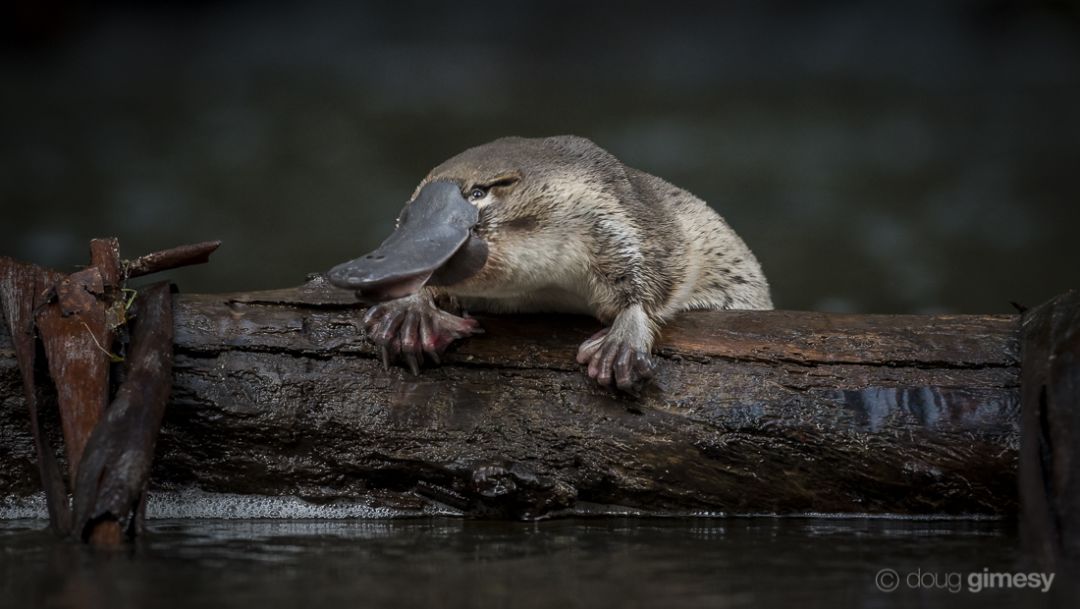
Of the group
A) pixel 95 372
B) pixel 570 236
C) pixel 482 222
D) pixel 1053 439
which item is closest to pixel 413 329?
pixel 482 222

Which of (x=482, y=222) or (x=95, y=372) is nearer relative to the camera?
(x=95, y=372)

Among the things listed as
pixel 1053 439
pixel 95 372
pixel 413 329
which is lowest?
pixel 1053 439

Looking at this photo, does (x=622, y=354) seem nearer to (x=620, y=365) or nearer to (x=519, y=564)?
(x=620, y=365)

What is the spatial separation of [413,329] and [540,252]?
387mm

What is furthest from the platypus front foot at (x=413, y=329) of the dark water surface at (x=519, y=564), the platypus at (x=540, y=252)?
the dark water surface at (x=519, y=564)

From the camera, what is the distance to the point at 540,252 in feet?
9.32

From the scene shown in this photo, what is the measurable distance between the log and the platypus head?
287mm

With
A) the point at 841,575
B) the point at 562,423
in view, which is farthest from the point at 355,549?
the point at 841,575

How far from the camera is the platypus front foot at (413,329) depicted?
2816mm

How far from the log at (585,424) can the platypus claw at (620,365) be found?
0.20 ft

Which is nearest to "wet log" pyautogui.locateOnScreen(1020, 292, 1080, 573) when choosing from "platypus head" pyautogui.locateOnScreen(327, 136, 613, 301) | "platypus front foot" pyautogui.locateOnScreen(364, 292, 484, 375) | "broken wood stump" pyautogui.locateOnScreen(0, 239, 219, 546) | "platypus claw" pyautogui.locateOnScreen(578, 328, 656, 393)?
"platypus claw" pyautogui.locateOnScreen(578, 328, 656, 393)

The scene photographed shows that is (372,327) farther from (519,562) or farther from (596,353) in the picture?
(519,562)

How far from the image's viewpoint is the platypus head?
248cm

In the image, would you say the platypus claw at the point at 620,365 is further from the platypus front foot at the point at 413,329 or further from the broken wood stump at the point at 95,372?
the broken wood stump at the point at 95,372
